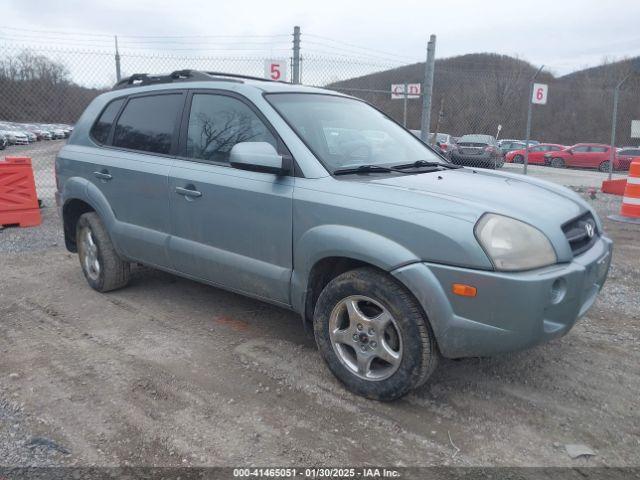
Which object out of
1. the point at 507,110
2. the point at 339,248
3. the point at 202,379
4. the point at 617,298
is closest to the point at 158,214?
the point at 202,379

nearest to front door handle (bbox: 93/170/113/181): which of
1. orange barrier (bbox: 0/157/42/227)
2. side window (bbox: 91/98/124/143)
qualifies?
side window (bbox: 91/98/124/143)

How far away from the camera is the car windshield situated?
3506mm

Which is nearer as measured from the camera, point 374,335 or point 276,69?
point 374,335

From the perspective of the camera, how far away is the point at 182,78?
4.40 metres

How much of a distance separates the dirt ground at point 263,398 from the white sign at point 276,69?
5.79 m

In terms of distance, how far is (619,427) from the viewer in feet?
9.34

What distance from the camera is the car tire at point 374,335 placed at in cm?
283

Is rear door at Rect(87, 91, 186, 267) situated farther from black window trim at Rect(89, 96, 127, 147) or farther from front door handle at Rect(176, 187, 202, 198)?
front door handle at Rect(176, 187, 202, 198)

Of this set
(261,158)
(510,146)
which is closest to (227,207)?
(261,158)

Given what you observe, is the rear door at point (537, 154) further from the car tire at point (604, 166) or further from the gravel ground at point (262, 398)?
the gravel ground at point (262, 398)

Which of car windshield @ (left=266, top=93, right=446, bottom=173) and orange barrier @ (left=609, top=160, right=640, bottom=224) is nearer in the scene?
car windshield @ (left=266, top=93, right=446, bottom=173)

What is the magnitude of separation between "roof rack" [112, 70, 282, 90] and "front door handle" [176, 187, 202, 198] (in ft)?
2.82

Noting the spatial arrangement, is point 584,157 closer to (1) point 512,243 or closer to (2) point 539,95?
(2) point 539,95

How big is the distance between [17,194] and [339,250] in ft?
22.0
